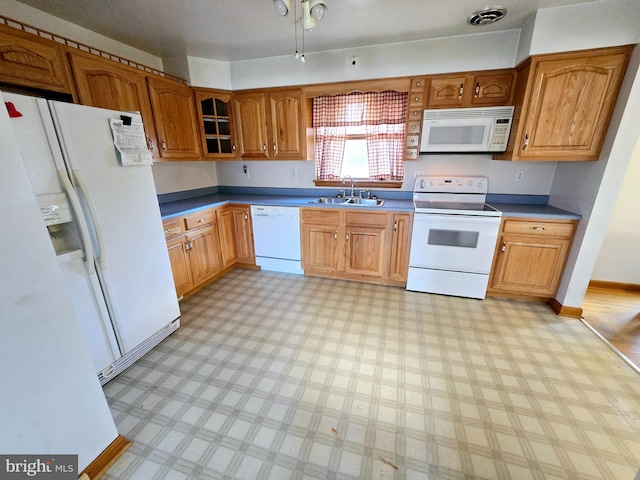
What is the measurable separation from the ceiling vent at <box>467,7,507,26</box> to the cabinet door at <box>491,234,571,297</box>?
1773 millimetres

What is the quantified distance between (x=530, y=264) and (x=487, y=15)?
2121 mm

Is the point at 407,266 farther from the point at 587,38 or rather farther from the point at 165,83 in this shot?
the point at 165,83

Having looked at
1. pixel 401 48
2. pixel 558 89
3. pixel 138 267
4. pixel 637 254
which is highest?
pixel 401 48

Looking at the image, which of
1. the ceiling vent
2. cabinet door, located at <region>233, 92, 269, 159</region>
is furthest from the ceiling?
cabinet door, located at <region>233, 92, 269, 159</region>

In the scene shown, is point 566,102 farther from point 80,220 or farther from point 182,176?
point 182,176

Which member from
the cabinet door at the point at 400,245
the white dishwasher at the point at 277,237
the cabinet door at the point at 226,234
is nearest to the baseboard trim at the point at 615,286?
the cabinet door at the point at 400,245

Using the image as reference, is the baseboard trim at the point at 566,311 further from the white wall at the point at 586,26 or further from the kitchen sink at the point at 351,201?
the white wall at the point at 586,26

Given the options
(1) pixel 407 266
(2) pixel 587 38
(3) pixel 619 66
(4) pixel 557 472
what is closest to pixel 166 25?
(1) pixel 407 266

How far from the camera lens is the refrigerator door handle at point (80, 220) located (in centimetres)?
133

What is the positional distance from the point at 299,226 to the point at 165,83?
1.91 m

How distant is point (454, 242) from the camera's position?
2.57m

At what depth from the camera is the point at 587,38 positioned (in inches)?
76.4

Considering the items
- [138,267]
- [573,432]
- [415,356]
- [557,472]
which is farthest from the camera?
[415,356]

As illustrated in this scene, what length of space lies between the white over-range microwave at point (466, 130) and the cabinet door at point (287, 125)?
131cm
